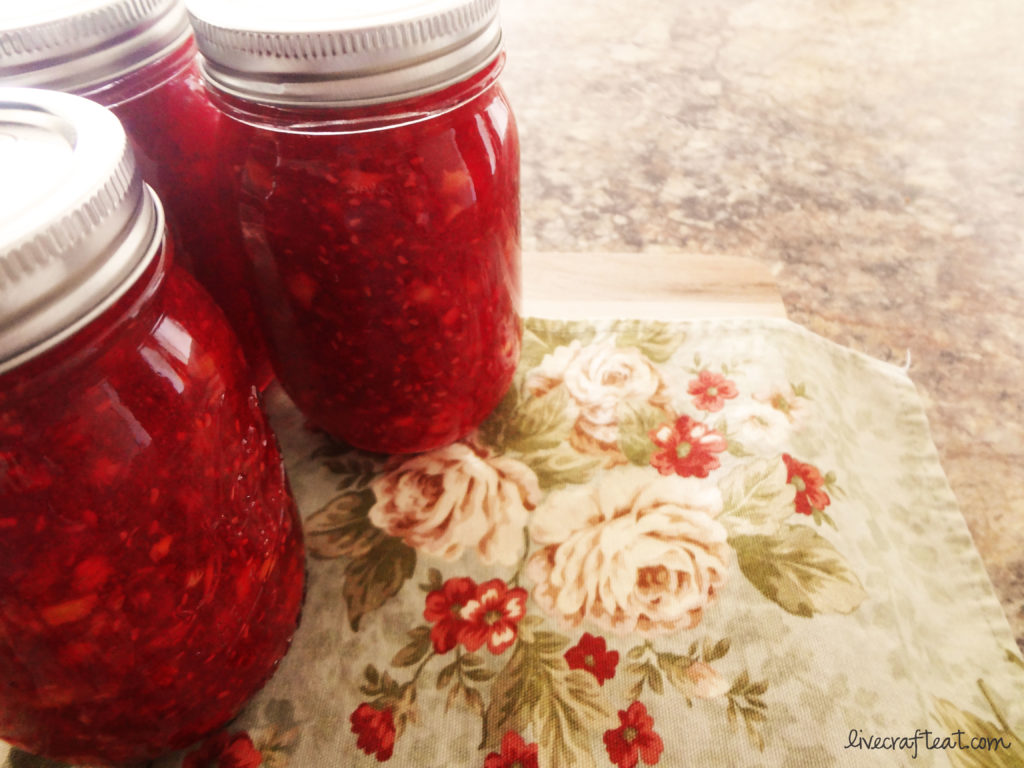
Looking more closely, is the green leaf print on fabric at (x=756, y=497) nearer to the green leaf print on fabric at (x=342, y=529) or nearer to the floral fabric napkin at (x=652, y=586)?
the floral fabric napkin at (x=652, y=586)

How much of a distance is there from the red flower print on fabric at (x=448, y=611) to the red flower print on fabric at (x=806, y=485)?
10.3 inches

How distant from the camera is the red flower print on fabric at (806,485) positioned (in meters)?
0.56

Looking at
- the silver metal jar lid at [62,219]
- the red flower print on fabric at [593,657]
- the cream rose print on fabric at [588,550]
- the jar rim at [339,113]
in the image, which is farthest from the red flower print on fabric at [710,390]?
the silver metal jar lid at [62,219]

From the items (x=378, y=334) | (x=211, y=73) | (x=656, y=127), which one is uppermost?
(x=211, y=73)

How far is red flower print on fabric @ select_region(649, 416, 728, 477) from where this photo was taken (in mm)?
592

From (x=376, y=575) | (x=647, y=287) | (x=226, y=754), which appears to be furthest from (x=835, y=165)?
(x=226, y=754)

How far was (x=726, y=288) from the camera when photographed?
732mm

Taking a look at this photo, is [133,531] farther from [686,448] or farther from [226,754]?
[686,448]

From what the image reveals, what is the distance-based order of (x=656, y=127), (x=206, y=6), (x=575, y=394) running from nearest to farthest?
1. (x=206, y=6)
2. (x=575, y=394)
3. (x=656, y=127)

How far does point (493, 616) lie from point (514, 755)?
0.09 meters

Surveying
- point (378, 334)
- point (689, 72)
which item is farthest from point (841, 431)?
point (689, 72)

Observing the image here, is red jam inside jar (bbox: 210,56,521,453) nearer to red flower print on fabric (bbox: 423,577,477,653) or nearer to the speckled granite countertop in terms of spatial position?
red flower print on fabric (bbox: 423,577,477,653)

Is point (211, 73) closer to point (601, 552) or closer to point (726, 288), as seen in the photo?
point (601, 552)

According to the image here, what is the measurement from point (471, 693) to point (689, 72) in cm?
120
